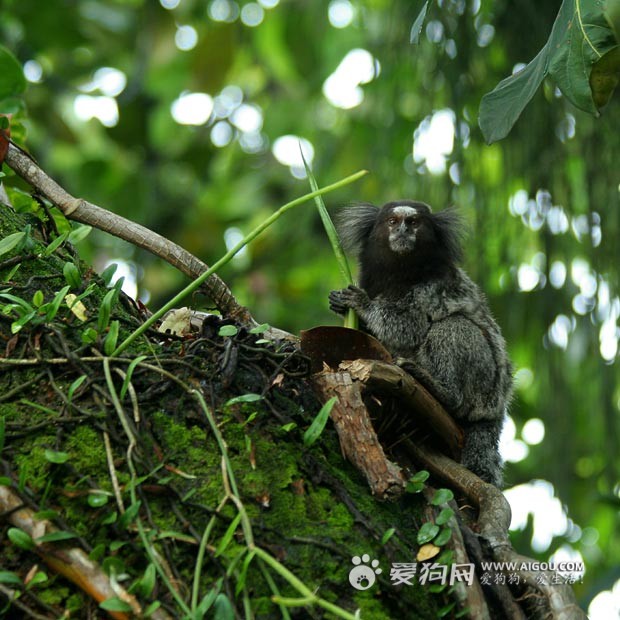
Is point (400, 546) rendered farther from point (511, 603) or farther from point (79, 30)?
point (79, 30)

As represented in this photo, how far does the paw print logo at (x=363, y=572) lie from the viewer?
2387mm

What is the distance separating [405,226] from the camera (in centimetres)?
506

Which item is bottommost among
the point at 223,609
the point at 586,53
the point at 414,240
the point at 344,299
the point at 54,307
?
the point at 344,299

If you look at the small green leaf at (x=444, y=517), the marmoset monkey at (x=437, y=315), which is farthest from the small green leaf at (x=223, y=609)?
the marmoset monkey at (x=437, y=315)

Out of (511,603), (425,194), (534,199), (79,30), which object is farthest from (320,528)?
(79,30)

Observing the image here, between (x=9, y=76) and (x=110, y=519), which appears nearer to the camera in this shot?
(x=110, y=519)

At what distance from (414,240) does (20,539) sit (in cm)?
329

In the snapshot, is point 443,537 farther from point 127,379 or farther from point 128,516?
point 127,379

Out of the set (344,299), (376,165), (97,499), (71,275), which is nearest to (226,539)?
(97,499)

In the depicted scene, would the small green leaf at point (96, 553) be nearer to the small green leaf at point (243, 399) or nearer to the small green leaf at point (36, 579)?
the small green leaf at point (36, 579)

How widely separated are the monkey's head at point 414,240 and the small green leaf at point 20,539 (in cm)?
321

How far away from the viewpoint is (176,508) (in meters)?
2.40

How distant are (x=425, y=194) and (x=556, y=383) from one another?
4.70 ft

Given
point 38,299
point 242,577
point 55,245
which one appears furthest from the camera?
point 55,245
